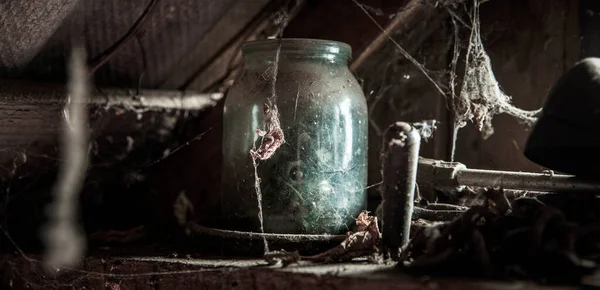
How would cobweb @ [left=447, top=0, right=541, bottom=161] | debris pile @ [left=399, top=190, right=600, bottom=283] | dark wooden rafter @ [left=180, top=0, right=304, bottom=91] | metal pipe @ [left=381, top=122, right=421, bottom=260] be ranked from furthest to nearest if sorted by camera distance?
dark wooden rafter @ [left=180, top=0, right=304, bottom=91], cobweb @ [left=447, top=0, right=541, bottom=161], metal pipe @ [left=381, top=122, right=421, bottom=260], debris pile @ [left=399, top=190, right=600, bottom=283]

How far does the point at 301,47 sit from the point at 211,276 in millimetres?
421

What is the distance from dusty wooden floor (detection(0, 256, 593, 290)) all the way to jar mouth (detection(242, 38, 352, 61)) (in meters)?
0.37

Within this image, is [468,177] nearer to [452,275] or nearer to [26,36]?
[452,275]

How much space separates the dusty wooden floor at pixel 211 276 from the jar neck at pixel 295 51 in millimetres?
360

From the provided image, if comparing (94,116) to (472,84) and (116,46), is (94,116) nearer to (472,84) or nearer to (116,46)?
(116,46)

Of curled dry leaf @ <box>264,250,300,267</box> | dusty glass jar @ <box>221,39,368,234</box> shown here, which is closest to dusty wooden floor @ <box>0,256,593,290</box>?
curled dry leaf @ <box>264,250,300,267</box>

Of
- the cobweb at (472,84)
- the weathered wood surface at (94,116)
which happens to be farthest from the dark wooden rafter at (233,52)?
the cobweb at (472,84)

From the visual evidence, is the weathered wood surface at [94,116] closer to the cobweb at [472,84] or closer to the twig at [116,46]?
the twig at [116,46]

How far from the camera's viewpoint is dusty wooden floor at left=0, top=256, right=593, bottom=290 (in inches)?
31.6

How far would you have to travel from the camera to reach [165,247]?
1.16 m

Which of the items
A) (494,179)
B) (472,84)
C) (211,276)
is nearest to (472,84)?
(472,84)

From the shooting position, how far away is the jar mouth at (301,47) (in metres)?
1.07

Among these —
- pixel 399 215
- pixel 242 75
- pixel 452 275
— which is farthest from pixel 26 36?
pixel 452 275

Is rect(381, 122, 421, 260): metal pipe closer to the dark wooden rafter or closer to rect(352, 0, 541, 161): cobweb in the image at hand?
rect(352, 0, 541, 161): cobweb
